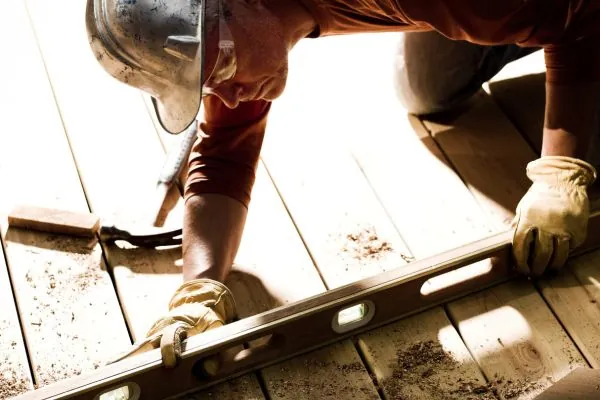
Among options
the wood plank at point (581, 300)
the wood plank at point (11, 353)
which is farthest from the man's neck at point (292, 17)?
the wood plank at point (11, 353)

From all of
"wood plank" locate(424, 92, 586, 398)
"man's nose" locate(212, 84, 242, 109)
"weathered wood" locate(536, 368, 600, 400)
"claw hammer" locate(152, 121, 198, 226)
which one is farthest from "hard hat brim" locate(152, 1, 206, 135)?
"weathered wood" locate(536, 368, 600, 400)

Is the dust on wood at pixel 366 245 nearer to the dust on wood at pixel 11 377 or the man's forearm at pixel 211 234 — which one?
the man's forearm at pixel 211 234

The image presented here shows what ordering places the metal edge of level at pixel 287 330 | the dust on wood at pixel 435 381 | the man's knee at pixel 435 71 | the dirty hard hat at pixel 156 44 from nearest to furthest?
the dirty hard hat at pixel 156 44 < the metal edge of level at pixel 287 330 < the dust on wood at pixel 435 381 < the man's knee at pixel 435 71

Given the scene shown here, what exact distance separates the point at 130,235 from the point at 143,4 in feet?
2.86

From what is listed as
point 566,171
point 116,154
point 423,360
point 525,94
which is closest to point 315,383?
point 423,360

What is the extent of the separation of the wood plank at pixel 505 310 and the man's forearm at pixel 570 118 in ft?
1.25

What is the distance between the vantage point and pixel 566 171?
2473 mm

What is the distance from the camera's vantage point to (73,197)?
9.58ft

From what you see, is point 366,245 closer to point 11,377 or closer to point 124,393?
point 124,393

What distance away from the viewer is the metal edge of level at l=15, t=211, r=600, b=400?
2232 mm

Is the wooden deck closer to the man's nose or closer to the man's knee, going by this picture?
the man's knee

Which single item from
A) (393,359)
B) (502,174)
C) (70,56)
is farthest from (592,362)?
(70,56)

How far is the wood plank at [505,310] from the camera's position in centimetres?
240

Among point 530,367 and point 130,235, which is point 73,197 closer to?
A: point 130,235
